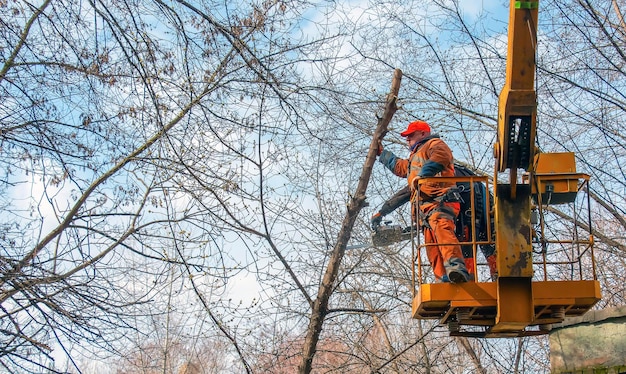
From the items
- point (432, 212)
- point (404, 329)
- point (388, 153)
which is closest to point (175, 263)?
point (388, 153)

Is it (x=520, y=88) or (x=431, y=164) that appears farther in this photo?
(x=431, y=164)

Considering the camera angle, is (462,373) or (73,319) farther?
(462,373)

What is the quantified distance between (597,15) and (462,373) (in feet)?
24.7

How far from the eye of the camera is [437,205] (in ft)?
21.5

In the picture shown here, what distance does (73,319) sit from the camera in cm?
735

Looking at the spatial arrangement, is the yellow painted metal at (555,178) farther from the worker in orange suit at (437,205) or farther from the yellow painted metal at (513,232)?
the worker in orange suit at (437,205)

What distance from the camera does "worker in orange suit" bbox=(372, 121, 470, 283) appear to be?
20.3 feet

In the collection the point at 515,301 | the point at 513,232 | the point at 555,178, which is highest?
the point at 555,178

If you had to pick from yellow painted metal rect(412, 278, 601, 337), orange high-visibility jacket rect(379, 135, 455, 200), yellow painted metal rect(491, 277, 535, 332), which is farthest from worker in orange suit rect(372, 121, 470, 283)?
yellow painted metal rect(491, 277, 535, 332)

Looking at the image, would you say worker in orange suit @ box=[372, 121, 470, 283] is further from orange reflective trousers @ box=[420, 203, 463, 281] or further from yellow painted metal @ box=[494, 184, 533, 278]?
yellow painted metal @ box=[494, 184, 533, 278]

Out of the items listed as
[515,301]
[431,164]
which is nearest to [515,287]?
[515,301]

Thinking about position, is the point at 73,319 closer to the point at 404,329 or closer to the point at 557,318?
the point at 557,318

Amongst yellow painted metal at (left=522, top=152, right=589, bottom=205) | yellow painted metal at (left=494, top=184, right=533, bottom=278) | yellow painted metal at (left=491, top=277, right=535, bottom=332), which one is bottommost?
yellow painted metal at (left=491, top=277, right=535, bottom=332)

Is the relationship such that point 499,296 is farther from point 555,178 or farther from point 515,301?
point 555,178
